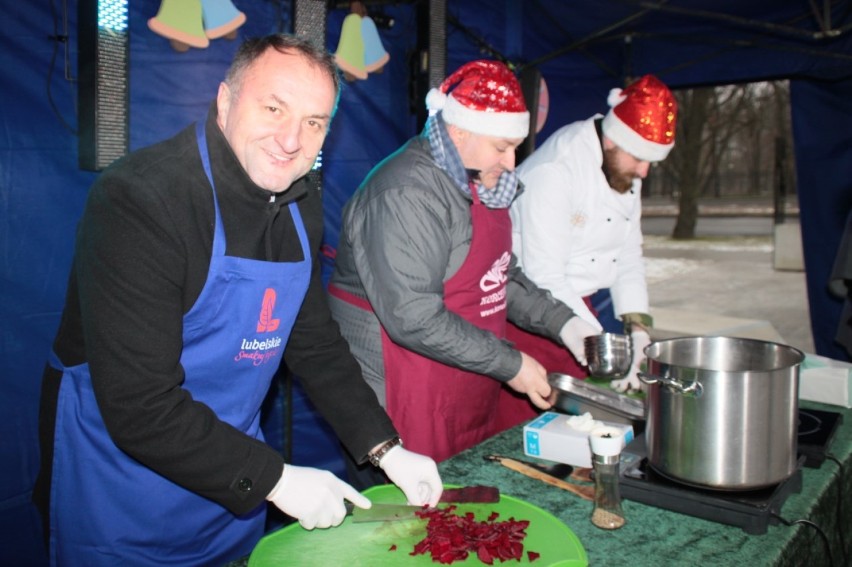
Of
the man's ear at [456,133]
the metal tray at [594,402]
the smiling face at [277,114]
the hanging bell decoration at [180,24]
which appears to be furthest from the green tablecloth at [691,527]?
the hanging bell decoration at [180,24]

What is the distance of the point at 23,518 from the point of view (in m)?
2.54

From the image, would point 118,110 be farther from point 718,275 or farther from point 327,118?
point 718,275

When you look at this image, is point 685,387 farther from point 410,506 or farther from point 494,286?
point 494,286

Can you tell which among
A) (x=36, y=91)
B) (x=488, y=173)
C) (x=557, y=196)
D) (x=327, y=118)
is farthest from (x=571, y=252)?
(x=36, y=91)

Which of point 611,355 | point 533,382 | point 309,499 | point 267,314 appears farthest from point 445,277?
point 309,499

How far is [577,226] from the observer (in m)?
2.82

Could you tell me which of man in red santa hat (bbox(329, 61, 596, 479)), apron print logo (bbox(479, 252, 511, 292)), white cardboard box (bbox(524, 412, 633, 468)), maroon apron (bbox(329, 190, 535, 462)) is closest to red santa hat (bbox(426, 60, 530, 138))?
man in red santa hat (bbox(329, 61, 596, 479))

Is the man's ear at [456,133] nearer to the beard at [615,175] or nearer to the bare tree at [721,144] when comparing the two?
the beard at [615,175]

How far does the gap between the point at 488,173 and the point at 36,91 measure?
1.56m

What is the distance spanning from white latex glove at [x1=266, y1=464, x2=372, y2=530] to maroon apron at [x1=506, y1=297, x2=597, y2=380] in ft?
5.40

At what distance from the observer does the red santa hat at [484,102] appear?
2.14 m

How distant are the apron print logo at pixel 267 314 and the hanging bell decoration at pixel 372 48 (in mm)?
2296

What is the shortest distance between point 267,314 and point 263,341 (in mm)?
59

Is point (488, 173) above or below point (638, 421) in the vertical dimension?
above
